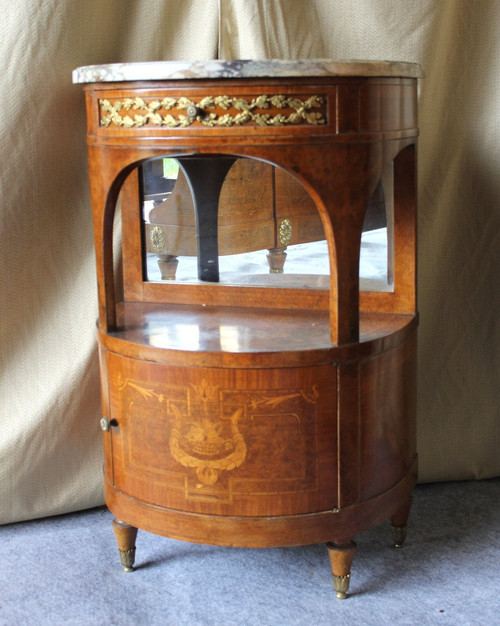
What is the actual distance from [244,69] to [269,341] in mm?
638

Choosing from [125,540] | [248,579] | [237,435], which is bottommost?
[248,579]

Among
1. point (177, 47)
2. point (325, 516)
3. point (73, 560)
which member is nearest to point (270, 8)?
point (177, 47)

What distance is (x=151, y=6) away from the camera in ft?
8.50

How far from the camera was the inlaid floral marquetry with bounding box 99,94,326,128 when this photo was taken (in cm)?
201

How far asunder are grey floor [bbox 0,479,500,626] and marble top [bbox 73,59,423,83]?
4.18 feet

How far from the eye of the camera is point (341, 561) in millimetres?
2314

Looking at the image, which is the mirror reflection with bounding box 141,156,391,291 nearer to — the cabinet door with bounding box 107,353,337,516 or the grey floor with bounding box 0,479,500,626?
the cabinet door with bounding box 107,353,337,516

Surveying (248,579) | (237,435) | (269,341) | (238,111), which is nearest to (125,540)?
(248,579)

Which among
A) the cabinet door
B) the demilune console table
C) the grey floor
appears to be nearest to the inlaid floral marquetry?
the demilune console table

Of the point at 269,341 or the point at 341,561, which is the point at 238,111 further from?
the point at 341,561

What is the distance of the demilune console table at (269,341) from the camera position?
6.66 feet

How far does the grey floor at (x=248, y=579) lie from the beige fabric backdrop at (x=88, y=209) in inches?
8.9

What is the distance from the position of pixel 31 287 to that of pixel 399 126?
3.80ft

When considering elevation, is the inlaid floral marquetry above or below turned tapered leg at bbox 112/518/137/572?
above
